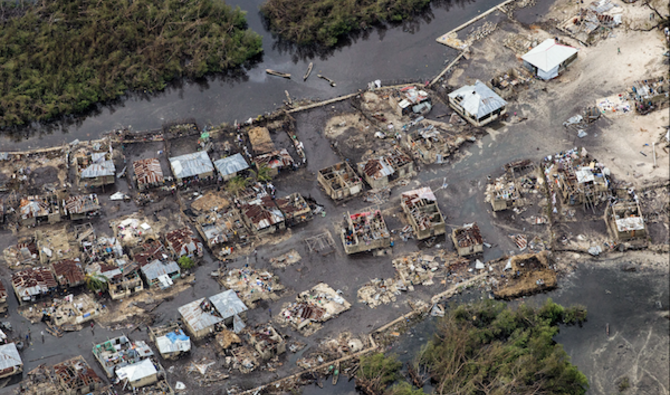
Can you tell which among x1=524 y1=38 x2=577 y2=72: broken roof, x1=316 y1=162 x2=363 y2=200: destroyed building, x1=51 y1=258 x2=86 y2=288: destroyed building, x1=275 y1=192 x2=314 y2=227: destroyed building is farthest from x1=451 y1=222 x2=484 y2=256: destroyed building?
x1=51 y1=258 x2=86 y2=288: destroyed building

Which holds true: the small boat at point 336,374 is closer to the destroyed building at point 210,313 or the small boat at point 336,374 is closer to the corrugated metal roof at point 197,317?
the destroyed building at point 210,313

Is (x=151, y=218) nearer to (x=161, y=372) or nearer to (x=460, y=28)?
(x=161, y=372)

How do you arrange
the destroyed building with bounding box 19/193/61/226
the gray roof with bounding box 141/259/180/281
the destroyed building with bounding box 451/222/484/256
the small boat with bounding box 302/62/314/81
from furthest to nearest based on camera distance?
the small boat with bounding box 302/62/314/81
the destroyed building with bounding box 19/193/61/226
the destroyed building with bounding box 451/222/484/256
the gray roof with bounding box 141/259/180/281

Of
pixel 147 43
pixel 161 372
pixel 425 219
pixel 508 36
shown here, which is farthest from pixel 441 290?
pixel 147 43

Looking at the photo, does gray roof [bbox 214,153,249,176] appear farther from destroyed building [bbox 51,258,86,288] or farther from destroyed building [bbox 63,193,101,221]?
destroyed building [bbox 51,258,86,288]

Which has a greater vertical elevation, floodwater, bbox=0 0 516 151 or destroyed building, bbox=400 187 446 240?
floodwater, bbox=0 0 516 151

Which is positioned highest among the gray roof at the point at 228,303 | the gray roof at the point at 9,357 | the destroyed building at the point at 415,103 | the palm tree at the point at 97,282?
the destroyed building at the point at 415,103

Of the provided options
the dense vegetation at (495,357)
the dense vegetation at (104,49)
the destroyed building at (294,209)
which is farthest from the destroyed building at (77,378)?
the dense vegetation at (104,49)
